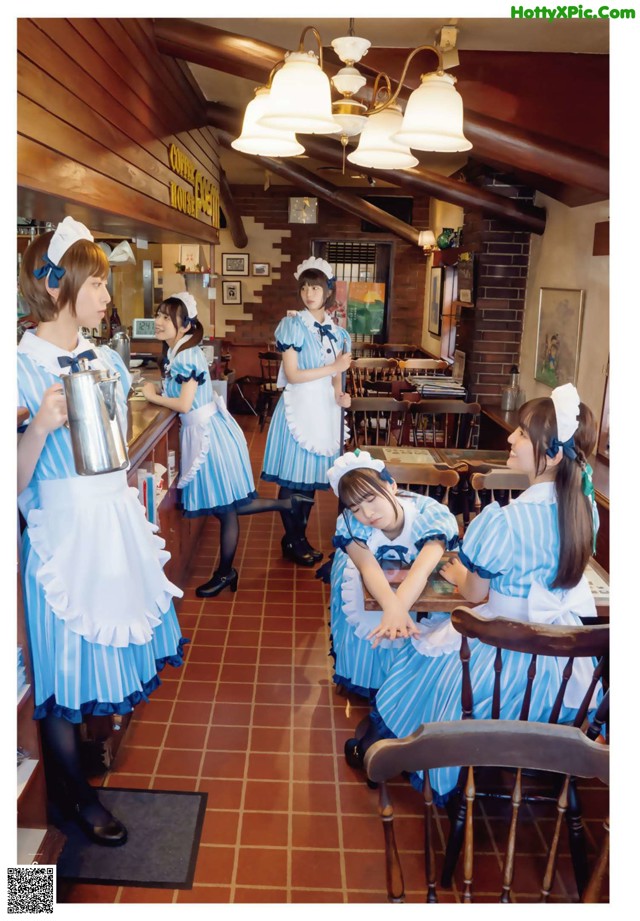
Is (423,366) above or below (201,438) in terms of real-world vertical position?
above

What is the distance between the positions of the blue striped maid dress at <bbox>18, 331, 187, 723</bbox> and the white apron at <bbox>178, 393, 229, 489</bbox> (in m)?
1.71

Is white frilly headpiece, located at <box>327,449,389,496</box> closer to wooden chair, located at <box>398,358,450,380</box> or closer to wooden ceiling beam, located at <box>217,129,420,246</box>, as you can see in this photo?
wooden chair, located at <box>398,358,450,380</box>

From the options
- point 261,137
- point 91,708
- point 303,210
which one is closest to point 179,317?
point 261,137

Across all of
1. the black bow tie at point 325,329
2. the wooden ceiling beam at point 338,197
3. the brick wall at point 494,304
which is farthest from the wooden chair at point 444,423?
the wooden ceiling beam at point 338,197

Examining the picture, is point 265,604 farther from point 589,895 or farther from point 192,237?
point 192,237

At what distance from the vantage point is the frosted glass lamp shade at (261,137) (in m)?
2.65

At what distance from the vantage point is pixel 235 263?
10555mm

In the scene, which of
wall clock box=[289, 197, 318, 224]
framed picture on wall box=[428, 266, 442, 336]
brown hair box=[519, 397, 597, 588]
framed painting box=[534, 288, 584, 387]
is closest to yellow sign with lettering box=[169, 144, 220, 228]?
wall clock box=[289, 197, 318, 224]

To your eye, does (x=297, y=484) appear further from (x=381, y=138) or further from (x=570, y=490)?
(x=570, y=490)

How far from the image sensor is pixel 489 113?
A: 3.69 meters

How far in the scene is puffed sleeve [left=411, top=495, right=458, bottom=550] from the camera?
2453 millimetres

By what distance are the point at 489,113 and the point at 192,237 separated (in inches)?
123

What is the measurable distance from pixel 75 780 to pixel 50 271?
4.99ft
